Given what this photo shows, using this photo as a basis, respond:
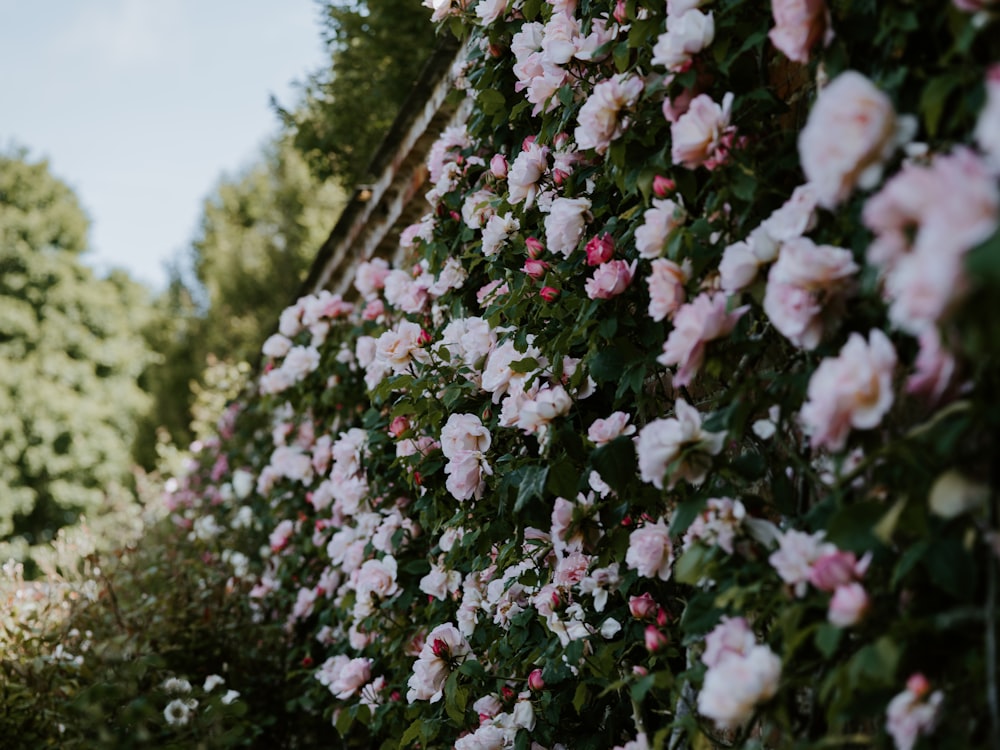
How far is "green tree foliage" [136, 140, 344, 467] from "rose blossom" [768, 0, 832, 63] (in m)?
10.1

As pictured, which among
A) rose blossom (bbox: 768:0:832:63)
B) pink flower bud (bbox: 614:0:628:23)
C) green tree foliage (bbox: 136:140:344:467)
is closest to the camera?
rose blossom (bbox: 768:0:832:63)

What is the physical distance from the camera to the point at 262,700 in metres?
3.59

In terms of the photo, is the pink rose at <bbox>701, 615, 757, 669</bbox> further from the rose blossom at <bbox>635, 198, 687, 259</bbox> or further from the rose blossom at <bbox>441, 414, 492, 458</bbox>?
the rose blossom at <bbox>441, 414, 492, 458</bbox>

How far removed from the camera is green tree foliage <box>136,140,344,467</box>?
12.5m

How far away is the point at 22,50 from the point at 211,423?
10.8 meters

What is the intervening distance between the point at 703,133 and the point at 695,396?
26.1 inches

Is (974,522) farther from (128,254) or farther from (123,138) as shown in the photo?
(128,254)

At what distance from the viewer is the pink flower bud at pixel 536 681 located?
6.32ft

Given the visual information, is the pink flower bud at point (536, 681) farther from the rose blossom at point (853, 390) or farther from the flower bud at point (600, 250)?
the rose blossom at point (853, 390)

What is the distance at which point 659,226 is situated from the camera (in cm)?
157

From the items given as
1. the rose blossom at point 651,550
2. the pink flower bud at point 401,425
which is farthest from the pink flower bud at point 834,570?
the pink flower bud at point 401,425

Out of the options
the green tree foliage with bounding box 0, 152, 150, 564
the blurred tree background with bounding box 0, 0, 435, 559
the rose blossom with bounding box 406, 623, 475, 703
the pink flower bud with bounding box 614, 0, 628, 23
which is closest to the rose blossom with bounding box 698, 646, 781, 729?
the rose blossom with bounding box 406, 623, 475, 703

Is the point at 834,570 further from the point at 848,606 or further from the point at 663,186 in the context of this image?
the point at 663,186

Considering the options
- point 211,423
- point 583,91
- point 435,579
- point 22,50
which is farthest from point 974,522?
point 22,50
